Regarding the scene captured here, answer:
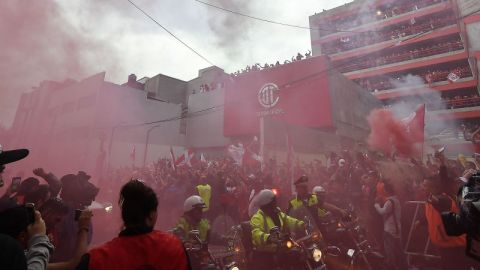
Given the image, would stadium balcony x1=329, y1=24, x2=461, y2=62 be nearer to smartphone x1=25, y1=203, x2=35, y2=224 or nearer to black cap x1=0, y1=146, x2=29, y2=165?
black cap x1=0, y1=146, x2=29, y2=165

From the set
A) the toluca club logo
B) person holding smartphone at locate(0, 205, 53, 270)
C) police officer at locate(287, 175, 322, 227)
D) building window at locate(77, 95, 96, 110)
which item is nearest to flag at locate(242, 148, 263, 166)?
police officer at locate(287, 175, 322, 227)

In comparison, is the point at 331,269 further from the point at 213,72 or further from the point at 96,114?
the point at 213,72

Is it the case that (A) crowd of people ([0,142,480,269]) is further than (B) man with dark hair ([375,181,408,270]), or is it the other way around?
(B) man with dark hair ([375,181,408,270])

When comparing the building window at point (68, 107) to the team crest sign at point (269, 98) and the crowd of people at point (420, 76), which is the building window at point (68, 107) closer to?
the team crest sign at point (269, 98)

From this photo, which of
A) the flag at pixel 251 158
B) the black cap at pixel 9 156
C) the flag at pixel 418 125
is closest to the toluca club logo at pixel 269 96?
the flag at pixel 251 158

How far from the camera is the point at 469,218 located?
192 centimetres

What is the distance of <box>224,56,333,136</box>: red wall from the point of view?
2091cm

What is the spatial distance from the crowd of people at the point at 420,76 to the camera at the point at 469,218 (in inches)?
1507

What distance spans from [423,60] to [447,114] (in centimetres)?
741

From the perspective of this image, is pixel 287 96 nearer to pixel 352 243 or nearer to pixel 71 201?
pixel 352 243

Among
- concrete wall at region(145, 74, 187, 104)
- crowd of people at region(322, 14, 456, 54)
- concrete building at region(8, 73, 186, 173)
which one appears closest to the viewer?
concrete building at region(8, 73, 186, 173)

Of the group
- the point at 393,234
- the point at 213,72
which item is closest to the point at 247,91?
the point at 213,72

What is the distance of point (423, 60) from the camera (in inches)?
1326

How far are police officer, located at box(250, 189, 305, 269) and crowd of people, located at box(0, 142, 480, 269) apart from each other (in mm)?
16
